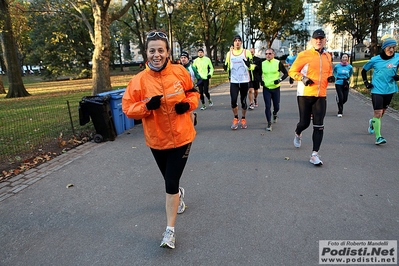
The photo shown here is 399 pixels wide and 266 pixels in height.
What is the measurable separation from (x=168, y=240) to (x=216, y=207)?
98cm

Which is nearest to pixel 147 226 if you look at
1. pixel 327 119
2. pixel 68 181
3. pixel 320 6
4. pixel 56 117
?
pixel 68 181

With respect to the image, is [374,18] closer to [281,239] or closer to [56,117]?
[56,117]

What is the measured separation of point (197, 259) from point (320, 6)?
176 feet

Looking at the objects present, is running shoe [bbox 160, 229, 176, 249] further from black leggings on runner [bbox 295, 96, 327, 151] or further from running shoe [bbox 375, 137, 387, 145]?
running shoe [bbox 375, 137, 387, 145]

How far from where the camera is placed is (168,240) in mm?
3105

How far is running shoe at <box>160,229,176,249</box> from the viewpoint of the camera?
3.09 m

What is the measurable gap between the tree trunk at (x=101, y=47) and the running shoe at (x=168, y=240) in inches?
431

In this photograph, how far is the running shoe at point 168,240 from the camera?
10.1ft

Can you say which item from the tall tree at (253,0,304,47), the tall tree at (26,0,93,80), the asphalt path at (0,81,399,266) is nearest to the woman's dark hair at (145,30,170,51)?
the asphalt path at (0,81,399,266)

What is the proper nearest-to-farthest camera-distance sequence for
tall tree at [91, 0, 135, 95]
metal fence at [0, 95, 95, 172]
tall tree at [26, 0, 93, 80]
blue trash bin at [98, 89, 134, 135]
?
metal fence at [0, 95, 95, 172]
blue trash bin at [98, 89, 134, 135]
tall tree at [91, 0, 135, 95]
tall tree at [26, 0, 93, 80]

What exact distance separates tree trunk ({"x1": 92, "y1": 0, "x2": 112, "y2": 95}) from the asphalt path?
287 inches

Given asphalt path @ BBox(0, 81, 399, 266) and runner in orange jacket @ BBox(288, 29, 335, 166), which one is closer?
asphalt path @ BBox(0, 81, 399, 266)

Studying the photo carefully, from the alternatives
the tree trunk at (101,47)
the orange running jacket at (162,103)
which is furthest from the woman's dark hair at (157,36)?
the tree trunk at (101,47)

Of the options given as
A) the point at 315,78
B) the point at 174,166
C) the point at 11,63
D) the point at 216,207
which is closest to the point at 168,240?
the point at 174,166
